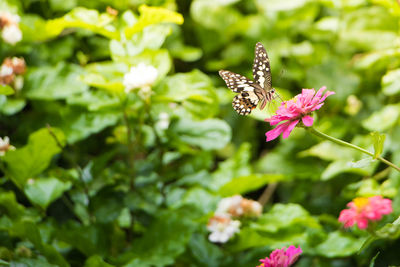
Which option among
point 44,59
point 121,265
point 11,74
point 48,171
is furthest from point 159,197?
point 44,59

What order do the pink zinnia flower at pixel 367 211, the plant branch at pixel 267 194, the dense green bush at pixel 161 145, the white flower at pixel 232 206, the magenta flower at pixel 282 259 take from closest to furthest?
the magenta flower at pixel 282 259 → the pink zinnia flower at pixel 367 211 → the dense green bush at pixel 161 145 → the white flower at pixel 232 206 → the plant branch at pixel 267 194

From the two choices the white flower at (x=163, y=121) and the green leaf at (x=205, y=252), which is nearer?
the green leaf at (x=205, y=252)

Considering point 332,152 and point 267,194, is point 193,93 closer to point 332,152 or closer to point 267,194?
point 332,152

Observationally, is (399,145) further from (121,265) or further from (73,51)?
(73,51)

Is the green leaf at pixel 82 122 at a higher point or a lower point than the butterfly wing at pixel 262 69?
lower

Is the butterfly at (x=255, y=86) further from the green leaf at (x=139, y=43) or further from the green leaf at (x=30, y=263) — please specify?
the green leaf at (x=30, y=263)

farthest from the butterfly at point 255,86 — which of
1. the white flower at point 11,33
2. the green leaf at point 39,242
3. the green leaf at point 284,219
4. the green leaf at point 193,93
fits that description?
the white flower at point 11,33

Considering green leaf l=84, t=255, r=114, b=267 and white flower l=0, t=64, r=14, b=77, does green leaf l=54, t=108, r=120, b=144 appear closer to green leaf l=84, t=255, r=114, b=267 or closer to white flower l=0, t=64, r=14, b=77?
white flower l=0, t=64, r=14, b=77
